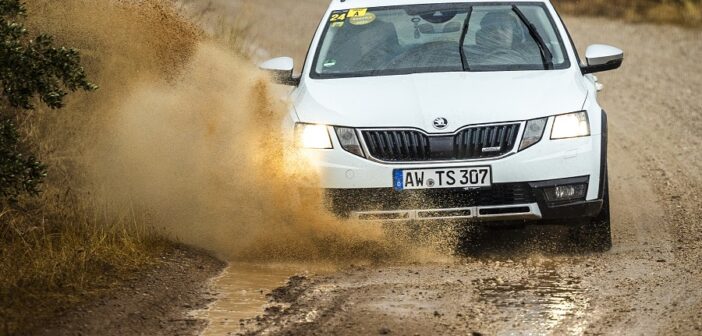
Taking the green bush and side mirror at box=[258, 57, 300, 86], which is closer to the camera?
the green bush

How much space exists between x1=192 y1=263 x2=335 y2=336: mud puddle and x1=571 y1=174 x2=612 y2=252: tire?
1.56 meters

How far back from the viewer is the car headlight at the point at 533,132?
25.3ft

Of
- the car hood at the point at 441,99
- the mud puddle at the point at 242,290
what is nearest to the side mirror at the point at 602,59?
the car hood at the point at 441,99

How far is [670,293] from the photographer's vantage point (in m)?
6.72

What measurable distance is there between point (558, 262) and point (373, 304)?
5.16ft

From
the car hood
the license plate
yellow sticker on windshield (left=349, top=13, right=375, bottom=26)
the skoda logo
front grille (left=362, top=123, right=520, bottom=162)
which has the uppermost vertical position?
yellow sticker on windshield (left=349, top=13, right=375, bottom=26)

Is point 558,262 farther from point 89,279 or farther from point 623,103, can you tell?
point 623,103

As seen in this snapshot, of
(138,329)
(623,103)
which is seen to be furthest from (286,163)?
(623,103)

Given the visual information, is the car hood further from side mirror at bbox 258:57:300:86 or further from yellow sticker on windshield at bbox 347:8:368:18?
yellow sticker on windshield at bbox 347:8:368:18

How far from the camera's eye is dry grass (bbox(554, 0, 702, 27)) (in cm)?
2569

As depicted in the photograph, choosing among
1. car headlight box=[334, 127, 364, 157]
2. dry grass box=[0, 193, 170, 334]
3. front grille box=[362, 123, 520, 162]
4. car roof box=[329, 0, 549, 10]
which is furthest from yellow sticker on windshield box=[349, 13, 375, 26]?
dry grass box=[0, 193, 170, 334]

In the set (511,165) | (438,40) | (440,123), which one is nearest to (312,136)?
(440,123)

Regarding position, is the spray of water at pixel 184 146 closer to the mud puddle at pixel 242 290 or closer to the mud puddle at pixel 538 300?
the mud puddle at pixel 242 290

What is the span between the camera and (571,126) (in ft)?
25.7
